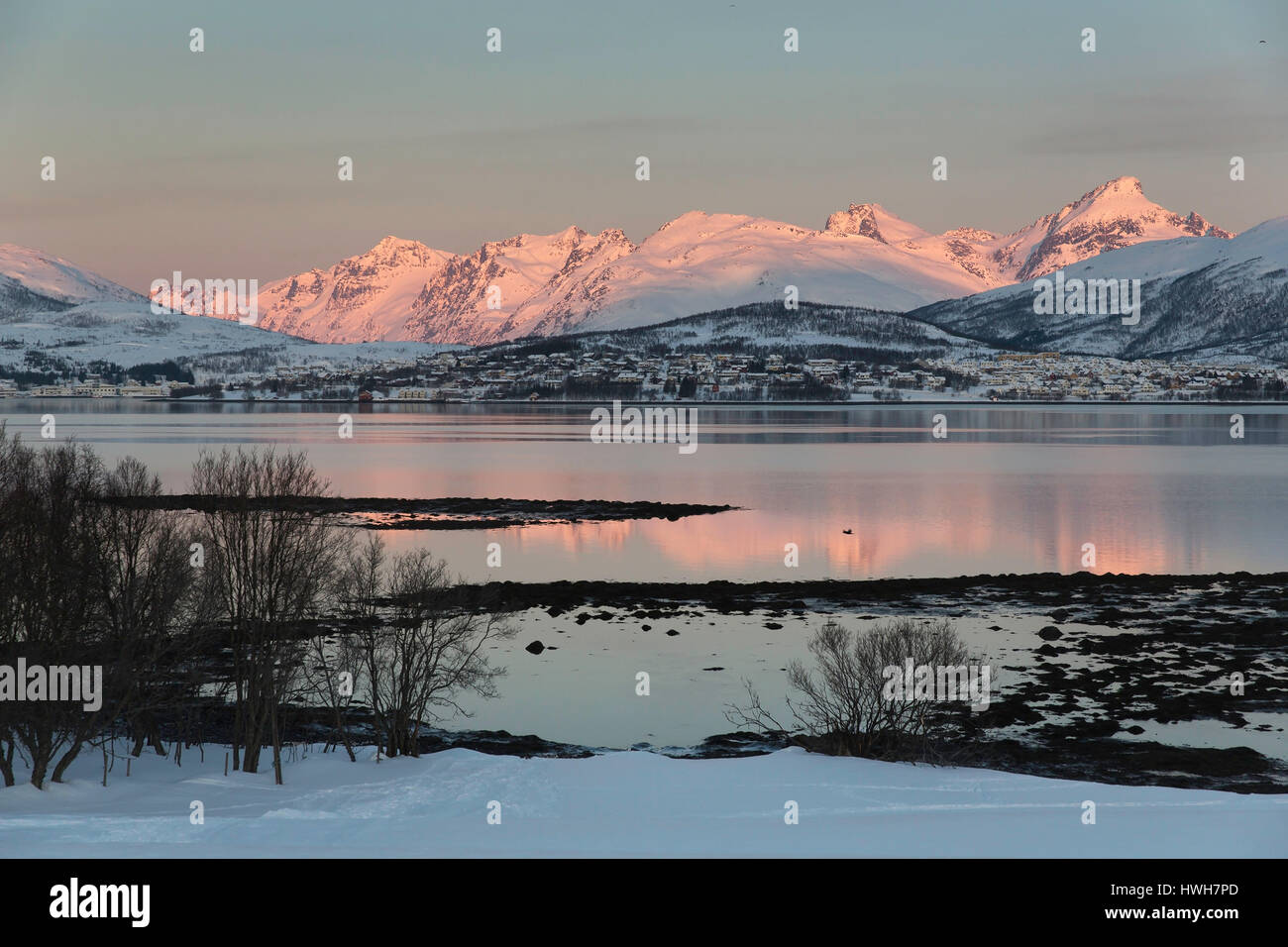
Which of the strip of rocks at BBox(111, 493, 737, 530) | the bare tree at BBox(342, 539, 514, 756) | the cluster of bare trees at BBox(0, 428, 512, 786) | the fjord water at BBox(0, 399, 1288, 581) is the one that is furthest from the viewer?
the strip of rocks at BBox(111, 493, 737, 530)

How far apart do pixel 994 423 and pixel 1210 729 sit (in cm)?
17637

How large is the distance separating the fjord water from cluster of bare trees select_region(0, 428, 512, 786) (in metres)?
17.5

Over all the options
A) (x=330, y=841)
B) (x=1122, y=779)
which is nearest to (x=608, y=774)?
(x=330, y=841)

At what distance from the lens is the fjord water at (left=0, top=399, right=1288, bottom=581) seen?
51.2 m

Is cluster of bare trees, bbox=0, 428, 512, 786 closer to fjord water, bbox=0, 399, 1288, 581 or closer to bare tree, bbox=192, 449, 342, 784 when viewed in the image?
bare tree, bbox=192, 449, 342, 784

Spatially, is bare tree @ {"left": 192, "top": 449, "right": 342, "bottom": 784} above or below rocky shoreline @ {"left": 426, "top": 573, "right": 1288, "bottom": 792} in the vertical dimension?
above

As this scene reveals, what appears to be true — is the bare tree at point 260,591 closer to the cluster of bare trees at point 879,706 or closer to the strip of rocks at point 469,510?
the cluster of bare trees at point 879,706

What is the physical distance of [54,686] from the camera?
21641mm

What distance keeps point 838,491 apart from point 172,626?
58974 mm

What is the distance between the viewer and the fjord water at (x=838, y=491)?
51156 mm

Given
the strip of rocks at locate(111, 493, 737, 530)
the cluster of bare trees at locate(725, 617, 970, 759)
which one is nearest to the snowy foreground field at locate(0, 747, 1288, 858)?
the cluster of bare trees at locate(725, 617, 970, 759)

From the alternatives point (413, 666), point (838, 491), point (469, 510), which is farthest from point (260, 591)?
point (838, 491)

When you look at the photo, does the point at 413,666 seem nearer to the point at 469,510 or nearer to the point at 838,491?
the point at 469,510
